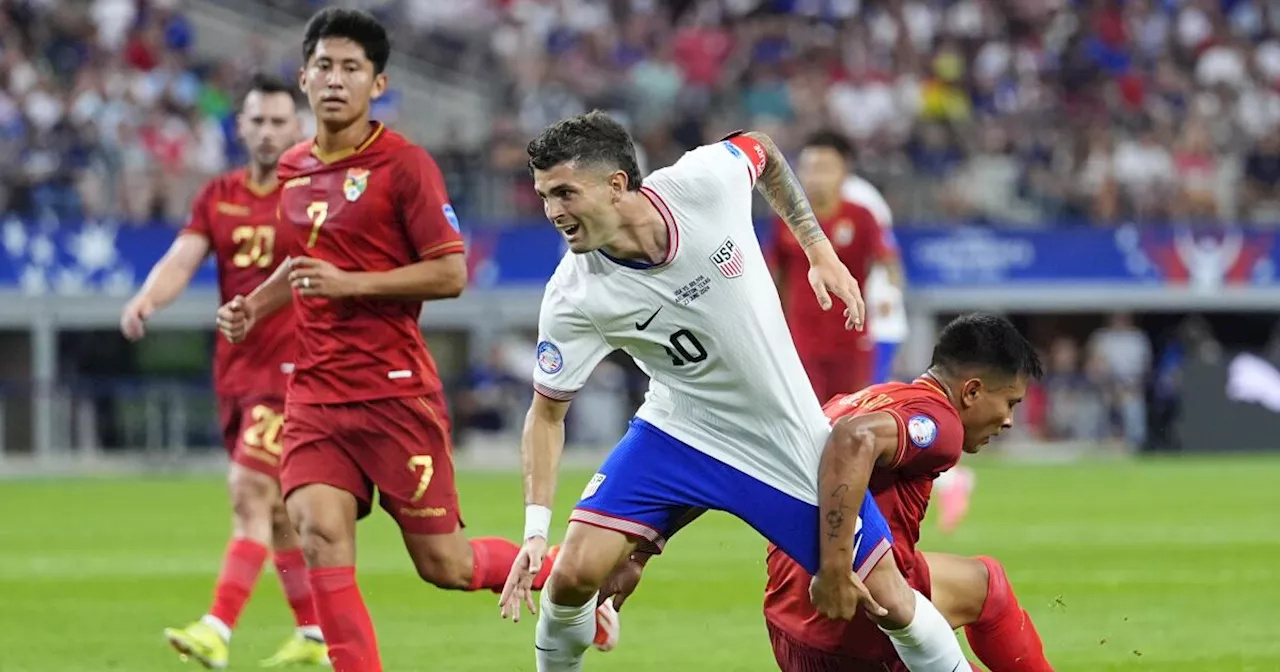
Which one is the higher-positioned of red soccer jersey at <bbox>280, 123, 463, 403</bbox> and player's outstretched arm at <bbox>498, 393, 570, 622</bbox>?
red soccer jersey at <bbox>280, 123, 463, 403</bbox>

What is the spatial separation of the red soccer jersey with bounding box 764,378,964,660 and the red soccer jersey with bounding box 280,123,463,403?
5.30ft

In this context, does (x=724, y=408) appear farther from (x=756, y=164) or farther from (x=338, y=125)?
(x=338, y=125)

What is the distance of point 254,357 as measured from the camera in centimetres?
958

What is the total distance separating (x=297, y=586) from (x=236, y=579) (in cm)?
28

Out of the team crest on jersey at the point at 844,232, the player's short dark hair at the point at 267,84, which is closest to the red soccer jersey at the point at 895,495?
the player's short dark hair at the point at 267,84

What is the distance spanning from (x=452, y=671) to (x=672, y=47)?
2235cm

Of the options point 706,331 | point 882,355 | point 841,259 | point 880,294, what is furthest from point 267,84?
point 882,355

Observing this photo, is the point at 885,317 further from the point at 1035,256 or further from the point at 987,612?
the point at 1035,256

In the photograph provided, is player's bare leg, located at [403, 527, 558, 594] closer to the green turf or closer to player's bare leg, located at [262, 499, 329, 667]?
the green turf

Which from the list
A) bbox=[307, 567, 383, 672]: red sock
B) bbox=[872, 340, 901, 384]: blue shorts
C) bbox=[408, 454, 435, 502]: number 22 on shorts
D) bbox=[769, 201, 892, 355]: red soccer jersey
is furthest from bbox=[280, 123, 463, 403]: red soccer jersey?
bbox=[872, 340, 901, 384]: blue shorts

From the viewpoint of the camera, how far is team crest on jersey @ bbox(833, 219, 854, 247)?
13.2 m

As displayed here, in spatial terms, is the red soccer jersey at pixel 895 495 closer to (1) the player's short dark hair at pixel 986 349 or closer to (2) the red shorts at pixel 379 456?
(1) the player's short dark hair at pixel 986 349

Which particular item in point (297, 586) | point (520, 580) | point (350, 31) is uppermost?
point (350, 31)

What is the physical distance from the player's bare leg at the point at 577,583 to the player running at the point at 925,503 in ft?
0.90
